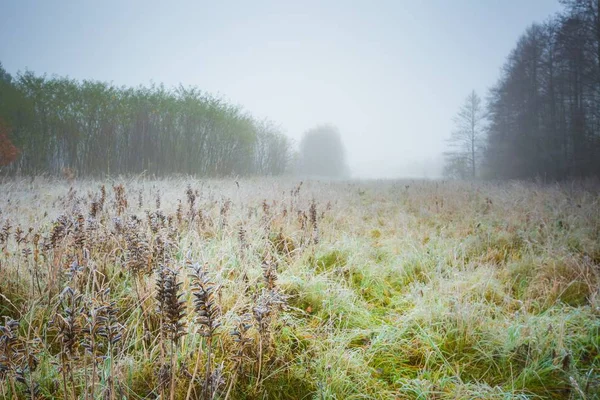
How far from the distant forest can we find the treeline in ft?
76.3

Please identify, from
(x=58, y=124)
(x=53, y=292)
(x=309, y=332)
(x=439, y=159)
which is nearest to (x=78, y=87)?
(x=58, y=124)

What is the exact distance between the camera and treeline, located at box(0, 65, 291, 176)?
63.3ft

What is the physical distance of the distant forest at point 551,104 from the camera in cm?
1384

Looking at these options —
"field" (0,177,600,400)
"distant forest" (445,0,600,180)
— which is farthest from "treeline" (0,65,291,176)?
"distant forest" (445,0,600,180)

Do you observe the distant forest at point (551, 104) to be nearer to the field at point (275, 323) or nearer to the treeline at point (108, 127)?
the field at point (275, 323)

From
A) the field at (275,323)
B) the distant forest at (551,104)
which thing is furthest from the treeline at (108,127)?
the distant forest at (551,104)

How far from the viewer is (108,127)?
2066 cm

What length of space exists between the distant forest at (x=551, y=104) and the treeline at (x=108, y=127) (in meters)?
23.3

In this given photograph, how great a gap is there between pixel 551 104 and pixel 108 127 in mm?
30356

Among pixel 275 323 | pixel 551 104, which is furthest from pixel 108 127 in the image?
pixel 551 104

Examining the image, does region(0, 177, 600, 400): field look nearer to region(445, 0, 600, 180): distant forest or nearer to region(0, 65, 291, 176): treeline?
region(445, 0, 600, 180): distant forest

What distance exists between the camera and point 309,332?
2.16 metres

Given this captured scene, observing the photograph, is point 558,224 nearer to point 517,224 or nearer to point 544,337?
point 517,224

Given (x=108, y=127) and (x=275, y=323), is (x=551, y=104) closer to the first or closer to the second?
(x=275, y=323)
